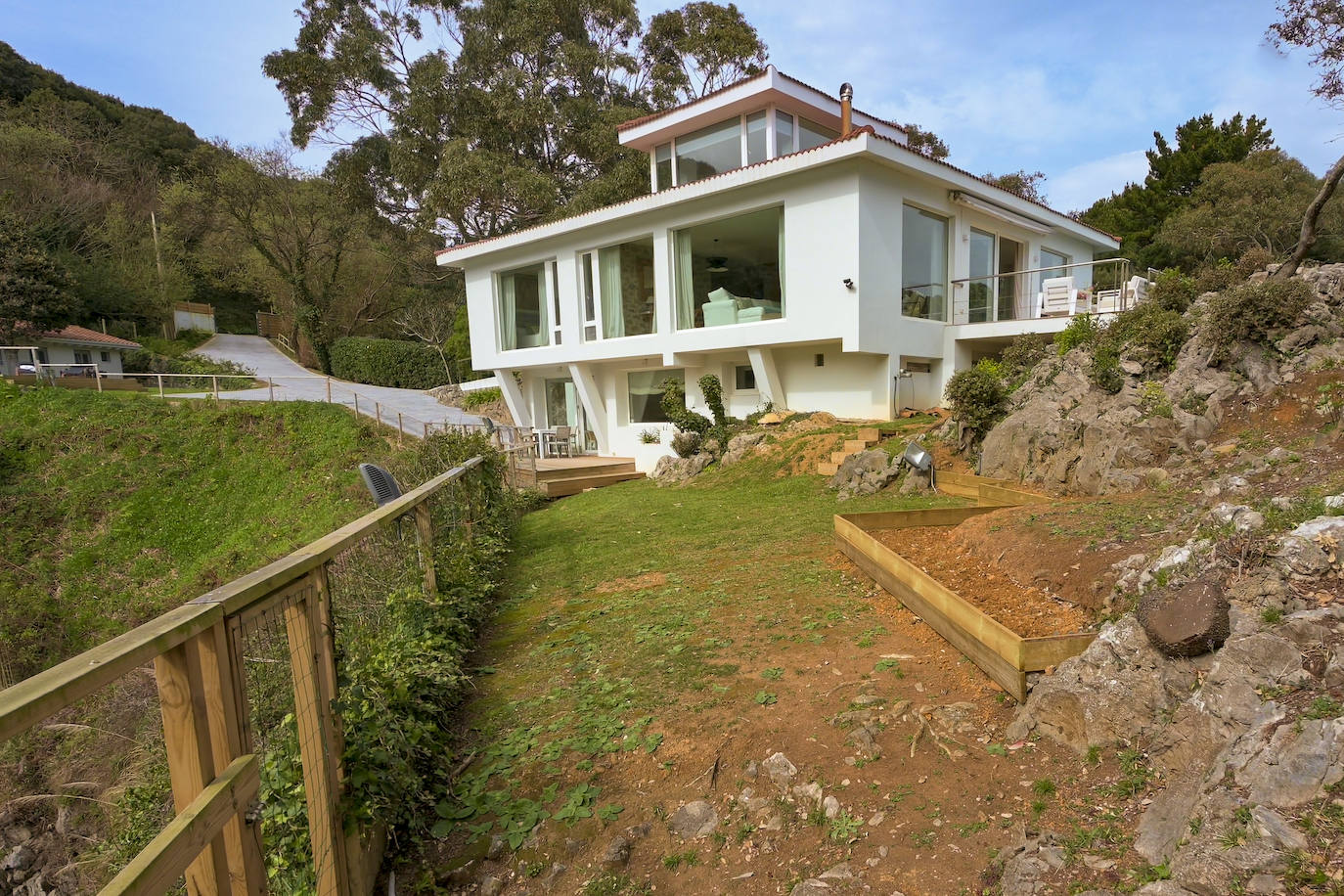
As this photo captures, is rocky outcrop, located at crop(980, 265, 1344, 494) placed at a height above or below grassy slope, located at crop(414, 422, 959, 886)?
above

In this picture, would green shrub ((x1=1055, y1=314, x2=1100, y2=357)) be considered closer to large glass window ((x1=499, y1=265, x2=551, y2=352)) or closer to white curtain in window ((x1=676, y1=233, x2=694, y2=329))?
white curtain in window ((x1=676, y1=233, x2=694, y2=329))

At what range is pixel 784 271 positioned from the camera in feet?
44.1

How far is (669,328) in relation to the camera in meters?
15.1

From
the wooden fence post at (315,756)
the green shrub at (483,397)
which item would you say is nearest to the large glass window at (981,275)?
the wooden fence post at (315,756)

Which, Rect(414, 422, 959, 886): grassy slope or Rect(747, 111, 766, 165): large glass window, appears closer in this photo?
Rect(414, 422, 959, 886): grassy slope

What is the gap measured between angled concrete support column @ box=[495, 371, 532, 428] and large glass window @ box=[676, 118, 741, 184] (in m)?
7.72

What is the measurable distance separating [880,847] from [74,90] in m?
67.5

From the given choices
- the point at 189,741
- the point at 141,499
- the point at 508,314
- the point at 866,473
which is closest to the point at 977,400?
the point at 866,473

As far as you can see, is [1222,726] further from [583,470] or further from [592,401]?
[592,401]

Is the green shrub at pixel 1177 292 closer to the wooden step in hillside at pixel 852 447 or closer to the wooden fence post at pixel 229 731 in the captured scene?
the wooden step in hillside at pixel 852 447

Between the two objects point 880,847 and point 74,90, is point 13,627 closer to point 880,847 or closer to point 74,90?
point 880,847

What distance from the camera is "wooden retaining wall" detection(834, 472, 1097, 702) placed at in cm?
317

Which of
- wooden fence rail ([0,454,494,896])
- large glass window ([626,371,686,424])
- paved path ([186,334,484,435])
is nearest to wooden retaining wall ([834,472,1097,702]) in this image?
wooden fence rail ([0,454,494,896])

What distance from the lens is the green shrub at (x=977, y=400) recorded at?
378 inches
